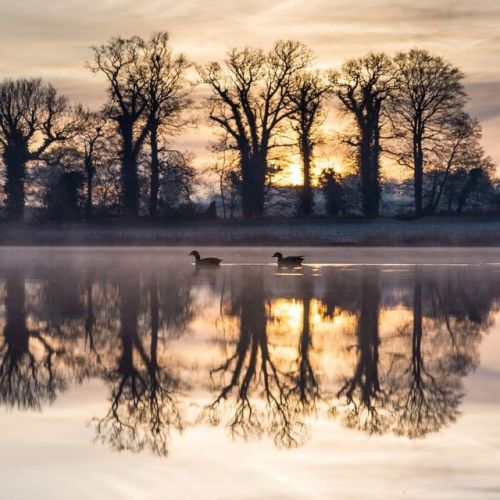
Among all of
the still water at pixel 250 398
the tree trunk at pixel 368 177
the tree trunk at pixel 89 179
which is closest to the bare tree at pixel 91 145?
the tree trunk at pixel 89 179

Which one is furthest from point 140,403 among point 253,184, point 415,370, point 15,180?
point 15,180

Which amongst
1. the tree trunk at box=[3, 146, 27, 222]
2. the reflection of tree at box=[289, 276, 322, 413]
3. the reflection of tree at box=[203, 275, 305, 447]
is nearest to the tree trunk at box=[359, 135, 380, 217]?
the tree trunk at box=[3, 146, 27, 222]

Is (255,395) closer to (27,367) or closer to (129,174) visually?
(27,367)

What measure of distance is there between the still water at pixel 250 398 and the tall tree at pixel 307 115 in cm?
4229

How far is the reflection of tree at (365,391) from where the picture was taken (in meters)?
8.40

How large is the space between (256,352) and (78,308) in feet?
21.3

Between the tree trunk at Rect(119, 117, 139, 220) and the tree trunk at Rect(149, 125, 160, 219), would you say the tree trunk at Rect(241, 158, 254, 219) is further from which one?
the tree trunk at Rect(119, 117, 139, 220)

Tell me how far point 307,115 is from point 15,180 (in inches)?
720

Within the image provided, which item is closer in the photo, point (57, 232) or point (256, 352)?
point (256, 352)

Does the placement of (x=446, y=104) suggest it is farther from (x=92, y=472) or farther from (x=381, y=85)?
(x=92, y=472)

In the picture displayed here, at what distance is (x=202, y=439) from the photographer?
789cm

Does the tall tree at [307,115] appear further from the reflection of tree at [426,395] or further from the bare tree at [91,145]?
the reflection of tree at [426,395]

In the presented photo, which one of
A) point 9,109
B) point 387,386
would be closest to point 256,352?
point 387,386

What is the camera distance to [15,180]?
211 feet
